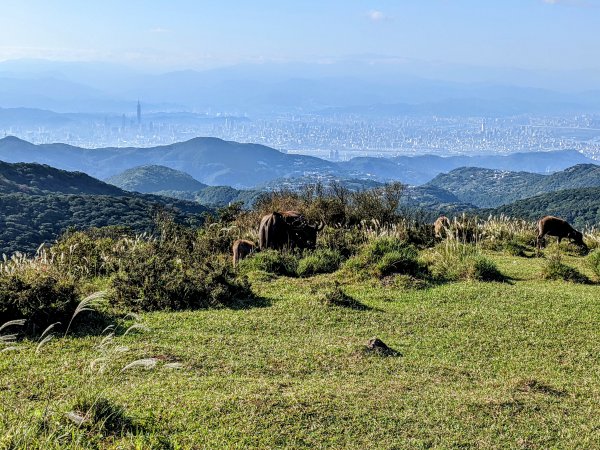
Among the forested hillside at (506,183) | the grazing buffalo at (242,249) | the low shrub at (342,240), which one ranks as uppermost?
the low shrub at (342,240)

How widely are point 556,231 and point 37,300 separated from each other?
40.3 feet

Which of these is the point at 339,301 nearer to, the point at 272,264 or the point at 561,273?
the point at 272,264

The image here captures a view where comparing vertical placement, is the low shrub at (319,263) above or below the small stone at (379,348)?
below

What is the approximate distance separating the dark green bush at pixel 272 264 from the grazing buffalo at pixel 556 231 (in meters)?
6.81

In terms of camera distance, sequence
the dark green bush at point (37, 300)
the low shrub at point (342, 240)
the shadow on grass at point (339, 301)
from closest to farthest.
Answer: the dark green bush at point (37, 300), the shadow on grass at point (339, 301), the low shrub at point (342, 240)

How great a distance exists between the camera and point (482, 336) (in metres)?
7.54

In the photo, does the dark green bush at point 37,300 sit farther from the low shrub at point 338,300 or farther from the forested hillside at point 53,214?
the forested hillside at point 53,214

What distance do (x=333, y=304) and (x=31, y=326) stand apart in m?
4.17

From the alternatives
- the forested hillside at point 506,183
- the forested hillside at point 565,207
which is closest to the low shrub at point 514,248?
the forested hillside at point 565,207

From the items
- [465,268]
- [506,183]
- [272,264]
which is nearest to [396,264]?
[465,268]

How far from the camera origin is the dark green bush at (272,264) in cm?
1152

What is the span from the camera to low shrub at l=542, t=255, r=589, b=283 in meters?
10.8

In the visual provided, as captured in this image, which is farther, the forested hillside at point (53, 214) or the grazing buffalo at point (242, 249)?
the forested hillside at point (53, 214)

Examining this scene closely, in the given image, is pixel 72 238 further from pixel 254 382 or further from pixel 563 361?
pixel 563 361
